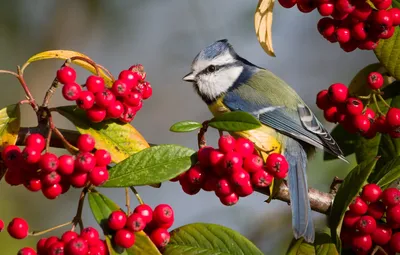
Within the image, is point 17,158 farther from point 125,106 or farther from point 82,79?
point 82,79

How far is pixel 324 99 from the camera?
2.09m

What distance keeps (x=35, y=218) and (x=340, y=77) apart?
2137 millimetres

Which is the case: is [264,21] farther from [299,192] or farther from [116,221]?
[116,221]

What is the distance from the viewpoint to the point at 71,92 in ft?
5.28

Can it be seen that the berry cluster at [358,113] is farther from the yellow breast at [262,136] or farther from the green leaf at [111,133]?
the green leaf at [111,133]

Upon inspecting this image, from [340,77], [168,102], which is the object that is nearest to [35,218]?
[168,102]

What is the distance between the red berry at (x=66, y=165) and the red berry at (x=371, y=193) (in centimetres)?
73

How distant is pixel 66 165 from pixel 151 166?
196mm

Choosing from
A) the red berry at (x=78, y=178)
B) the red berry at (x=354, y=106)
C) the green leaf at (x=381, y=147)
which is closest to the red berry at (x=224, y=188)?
the red berry at (x=78, y=178)

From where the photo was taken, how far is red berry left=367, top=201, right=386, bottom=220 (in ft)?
5.76

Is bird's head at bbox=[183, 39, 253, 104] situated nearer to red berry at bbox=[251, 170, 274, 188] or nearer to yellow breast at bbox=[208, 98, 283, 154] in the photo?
yellow breast at bbox=[208, 98, 283, 154]

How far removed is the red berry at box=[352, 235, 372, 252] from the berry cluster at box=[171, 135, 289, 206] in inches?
9.9

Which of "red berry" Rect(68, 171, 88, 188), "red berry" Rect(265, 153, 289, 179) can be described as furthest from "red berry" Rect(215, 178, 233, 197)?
"red berry" Rect(68, 171, 88, 188)

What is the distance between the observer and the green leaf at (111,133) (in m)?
1.70
